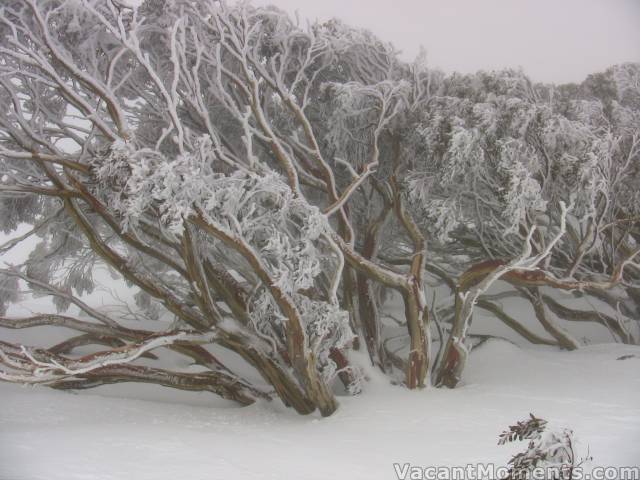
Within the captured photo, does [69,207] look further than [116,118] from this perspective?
Yes

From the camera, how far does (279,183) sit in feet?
17.6

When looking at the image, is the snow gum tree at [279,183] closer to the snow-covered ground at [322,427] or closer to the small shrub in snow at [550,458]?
the snow-covered ground at [322,427]

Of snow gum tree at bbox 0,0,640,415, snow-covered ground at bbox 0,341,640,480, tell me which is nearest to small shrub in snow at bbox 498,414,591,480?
snow-covered ground at bbox 0,341,640,480

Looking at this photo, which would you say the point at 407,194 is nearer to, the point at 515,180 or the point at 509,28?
the point at 515,180

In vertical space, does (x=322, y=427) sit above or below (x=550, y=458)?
below

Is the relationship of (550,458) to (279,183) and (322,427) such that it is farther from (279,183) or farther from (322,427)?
(279,183)

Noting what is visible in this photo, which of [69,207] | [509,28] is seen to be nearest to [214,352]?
[69,207]

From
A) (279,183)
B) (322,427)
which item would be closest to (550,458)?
(322,427)

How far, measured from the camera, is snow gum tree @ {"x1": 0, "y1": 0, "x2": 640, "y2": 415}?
5.49 metres

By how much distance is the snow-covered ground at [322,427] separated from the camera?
4.11 metres

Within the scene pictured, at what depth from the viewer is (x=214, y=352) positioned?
347 inches

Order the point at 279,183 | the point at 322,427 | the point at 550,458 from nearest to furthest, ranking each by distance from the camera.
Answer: the point at 550,458, the point at 279,183, the point at 322,427

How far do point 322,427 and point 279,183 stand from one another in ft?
8.61

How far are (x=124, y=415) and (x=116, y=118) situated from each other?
325 cm
